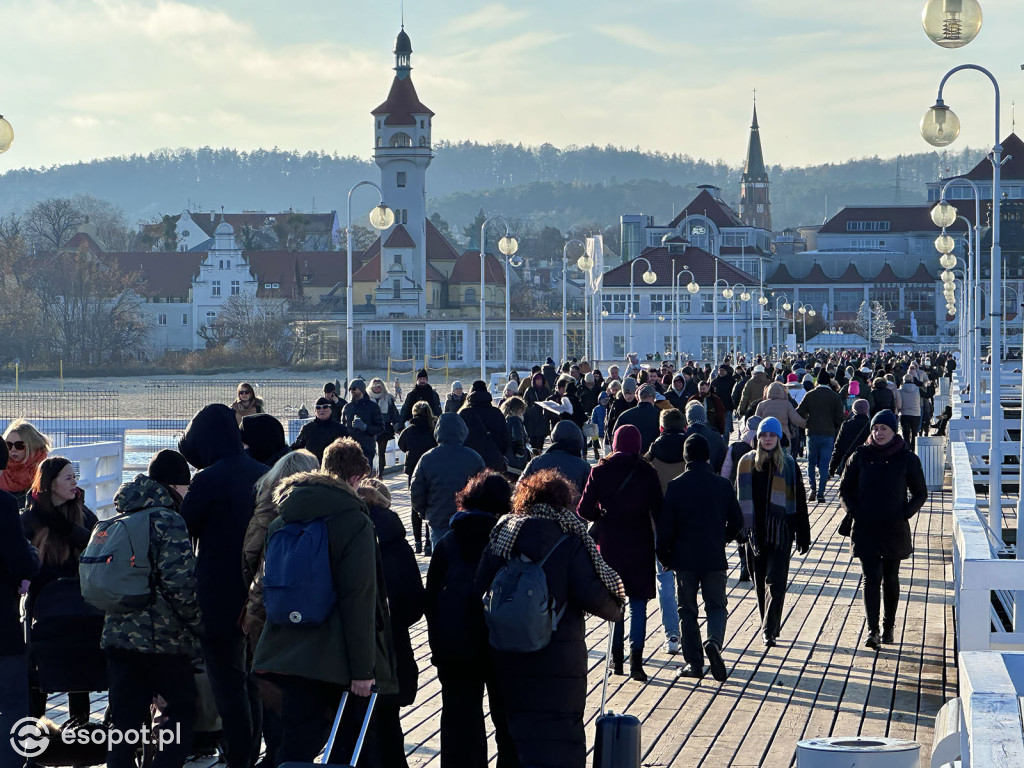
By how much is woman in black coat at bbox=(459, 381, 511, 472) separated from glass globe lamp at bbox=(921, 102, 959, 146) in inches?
219

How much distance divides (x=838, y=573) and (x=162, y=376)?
76.9 meters

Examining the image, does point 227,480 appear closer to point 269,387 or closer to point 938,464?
point 938,464

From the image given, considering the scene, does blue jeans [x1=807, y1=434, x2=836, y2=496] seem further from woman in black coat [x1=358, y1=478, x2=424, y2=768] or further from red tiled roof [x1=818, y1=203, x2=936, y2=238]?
red tiled roof [x1=818, y1=203, x2=936, y2=238]

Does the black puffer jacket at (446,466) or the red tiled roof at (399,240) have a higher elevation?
the red tiled roof at (399,240)

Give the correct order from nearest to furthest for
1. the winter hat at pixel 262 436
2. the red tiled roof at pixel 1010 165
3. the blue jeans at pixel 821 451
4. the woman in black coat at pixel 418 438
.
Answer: the winter hat at pixel 262 436
the woman in black coat at pixel 418 438
the blue jeans at pixel 821 451
the red tiled roof at pixel 1010 165

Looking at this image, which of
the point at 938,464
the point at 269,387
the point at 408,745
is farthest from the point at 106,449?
the point at 269,387

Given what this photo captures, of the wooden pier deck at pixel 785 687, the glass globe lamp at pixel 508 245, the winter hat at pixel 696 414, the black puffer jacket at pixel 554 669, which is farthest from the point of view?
the glass globe lamp at pixel 508 245

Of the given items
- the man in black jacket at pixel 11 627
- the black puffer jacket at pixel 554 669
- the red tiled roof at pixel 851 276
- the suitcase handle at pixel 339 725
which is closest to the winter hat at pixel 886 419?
the black puffer jacket at pixel 554 669

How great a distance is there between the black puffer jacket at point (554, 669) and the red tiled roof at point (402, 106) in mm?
106419

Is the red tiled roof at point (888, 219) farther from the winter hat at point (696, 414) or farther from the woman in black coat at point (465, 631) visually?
the woman in black coat at point (465, 631)

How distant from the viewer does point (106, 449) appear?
15367 mm

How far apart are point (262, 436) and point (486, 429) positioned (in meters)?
6.96

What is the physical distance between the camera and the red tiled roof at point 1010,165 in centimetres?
13262

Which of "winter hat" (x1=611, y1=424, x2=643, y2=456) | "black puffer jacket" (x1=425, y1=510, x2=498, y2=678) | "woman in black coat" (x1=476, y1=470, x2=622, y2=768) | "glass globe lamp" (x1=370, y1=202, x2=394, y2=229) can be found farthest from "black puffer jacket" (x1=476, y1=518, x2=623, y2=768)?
"glass globe lamp" (x1=370, y1=202, x2=394, y2=229)
